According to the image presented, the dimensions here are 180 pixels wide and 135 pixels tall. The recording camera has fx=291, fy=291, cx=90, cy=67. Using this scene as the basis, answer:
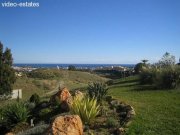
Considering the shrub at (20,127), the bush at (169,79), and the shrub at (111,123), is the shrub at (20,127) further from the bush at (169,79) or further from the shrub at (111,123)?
the bush at (169,79)

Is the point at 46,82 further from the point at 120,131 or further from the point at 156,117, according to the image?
the point at 120,131

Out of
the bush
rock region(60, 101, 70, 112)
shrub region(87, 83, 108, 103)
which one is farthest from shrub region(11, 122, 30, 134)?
the bush

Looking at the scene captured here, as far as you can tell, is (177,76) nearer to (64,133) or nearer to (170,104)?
(170,104)

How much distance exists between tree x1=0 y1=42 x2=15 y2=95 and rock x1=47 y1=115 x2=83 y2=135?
81.6 ft

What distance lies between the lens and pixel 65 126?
9.60 metres

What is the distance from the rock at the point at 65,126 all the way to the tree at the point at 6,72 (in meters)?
24.9

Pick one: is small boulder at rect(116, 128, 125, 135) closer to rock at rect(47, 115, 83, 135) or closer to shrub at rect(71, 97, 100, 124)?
rock at rect(47, 115, 83, 135)

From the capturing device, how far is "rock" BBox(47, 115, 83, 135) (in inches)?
369

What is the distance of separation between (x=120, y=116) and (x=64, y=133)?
4197 millimetres

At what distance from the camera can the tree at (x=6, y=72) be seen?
109ft

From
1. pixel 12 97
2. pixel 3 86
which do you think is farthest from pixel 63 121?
pixel 12 97

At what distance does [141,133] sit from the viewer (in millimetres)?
10664

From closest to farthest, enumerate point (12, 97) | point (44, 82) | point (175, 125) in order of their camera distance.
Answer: point (175, 125) < point (12, 97) < point (44, 82)

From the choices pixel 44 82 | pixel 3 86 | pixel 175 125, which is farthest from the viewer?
pixel 44 82
